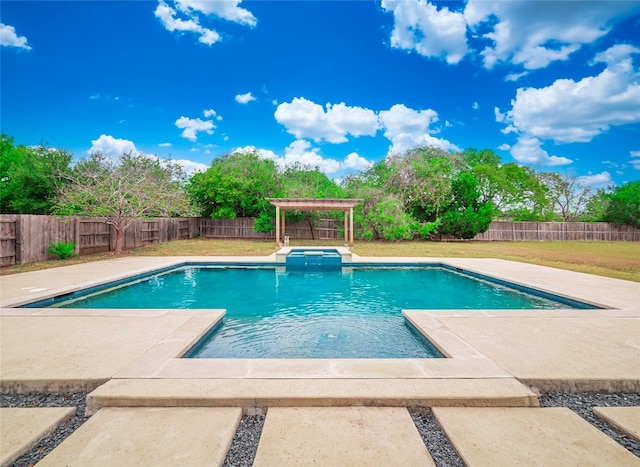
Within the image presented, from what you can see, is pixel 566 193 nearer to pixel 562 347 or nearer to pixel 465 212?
pixel 465 212

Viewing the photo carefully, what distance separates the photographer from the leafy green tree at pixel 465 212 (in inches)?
768

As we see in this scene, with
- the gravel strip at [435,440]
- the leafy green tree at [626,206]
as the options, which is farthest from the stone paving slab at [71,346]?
the leafy green tree at [626,206]

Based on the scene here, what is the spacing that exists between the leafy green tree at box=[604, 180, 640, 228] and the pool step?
27915 millimetres

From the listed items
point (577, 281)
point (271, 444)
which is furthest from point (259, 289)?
point (577, 281)

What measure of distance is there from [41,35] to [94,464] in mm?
18498

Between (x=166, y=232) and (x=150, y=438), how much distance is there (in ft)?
56.8

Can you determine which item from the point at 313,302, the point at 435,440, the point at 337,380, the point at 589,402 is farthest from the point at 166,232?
the point at 589,402

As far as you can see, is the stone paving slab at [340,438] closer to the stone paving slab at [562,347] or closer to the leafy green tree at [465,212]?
the stone paving slab at [562,347]

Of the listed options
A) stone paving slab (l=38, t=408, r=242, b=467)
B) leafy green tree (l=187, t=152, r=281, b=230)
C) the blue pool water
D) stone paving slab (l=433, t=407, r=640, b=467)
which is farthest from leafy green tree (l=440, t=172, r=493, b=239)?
stone paving slab (l=38, t=408, r=242, b=467)

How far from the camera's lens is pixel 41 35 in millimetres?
13883

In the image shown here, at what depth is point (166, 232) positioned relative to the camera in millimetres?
17609

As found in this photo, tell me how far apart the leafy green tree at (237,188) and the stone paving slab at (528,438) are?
17.2 metres

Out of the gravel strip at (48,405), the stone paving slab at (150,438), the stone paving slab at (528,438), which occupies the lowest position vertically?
the gravel strip at (48,405)

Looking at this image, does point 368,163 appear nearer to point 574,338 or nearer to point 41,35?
point 41,35
